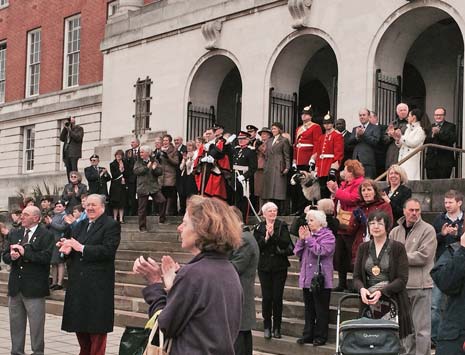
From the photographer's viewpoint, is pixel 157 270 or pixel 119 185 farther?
pixel 119 185

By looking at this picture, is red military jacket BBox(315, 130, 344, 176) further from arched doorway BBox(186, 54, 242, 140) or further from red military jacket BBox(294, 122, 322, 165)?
arched doorway BBox(186, 54, 242, 140)

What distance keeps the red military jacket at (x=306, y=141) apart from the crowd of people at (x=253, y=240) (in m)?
0.02

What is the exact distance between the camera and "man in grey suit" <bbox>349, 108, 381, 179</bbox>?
13992 mm

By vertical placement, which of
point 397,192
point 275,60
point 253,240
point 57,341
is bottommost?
point 57,341

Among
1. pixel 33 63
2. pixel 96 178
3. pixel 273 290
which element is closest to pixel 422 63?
pixel 96 178

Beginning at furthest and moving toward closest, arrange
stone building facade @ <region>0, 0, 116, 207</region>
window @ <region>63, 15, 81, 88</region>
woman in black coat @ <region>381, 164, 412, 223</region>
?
1. window @ <region>63, 15, 81, 88</region>
2. stone building facade @ <region>0, 0, 116, 207</region>
3. woman in black coat @ <region>381, 164, 412, 223</region>

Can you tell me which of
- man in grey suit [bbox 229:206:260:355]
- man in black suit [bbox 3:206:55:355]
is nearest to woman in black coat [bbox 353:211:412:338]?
man in grey suit [bbox 229:206:260:355]

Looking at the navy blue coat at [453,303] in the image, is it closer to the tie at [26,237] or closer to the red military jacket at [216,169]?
the tie at [26,237]

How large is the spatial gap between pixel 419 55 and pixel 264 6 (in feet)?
13.1

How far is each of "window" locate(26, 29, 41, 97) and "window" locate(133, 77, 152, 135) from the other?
10383mm

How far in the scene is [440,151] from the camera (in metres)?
13.4

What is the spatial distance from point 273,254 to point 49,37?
2424 centimetres

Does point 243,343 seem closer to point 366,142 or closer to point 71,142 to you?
point 366,142

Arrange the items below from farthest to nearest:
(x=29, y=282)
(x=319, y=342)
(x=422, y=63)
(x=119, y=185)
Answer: (x=422, y=63) < (x=119, y=185) < (x=319, y=342) < (x=29, y=282)
